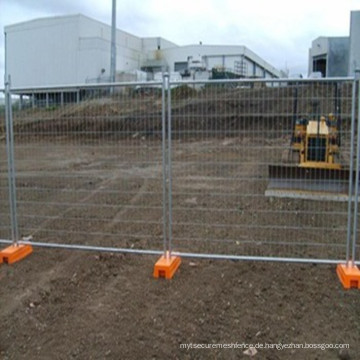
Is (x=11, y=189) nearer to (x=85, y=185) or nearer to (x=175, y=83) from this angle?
(x=175, y=83)

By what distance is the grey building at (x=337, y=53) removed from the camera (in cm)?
2309

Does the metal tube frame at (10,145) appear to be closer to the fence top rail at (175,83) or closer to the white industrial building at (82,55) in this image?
the fence top rail at (175,83)

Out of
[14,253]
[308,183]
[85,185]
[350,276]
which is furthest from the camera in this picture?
[85,185]

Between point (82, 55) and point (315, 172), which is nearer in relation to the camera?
point (315, 172)

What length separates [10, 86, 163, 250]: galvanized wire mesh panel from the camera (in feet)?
19.1

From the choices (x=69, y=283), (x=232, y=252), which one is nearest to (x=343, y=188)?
(x=232, y=252)

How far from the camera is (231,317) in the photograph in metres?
3.71

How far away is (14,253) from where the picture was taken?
5.12 m

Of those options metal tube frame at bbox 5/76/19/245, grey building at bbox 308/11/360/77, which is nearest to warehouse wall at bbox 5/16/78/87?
grey building at bbox 308/11/360/77

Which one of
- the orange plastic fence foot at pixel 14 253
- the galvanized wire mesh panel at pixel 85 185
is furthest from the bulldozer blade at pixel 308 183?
the orange plastic fence foot at pixel 14 253

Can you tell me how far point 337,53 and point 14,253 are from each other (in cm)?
2866

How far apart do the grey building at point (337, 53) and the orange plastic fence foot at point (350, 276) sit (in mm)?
10810

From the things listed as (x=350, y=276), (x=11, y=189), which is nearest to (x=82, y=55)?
(x=11, y=189)

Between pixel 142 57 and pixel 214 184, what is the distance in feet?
183
